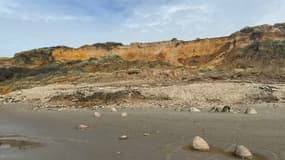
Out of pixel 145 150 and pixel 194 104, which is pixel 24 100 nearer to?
pixel 194 104

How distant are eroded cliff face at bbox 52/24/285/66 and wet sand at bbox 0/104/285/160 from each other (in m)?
24.3

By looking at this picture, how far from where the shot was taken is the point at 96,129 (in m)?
10.0

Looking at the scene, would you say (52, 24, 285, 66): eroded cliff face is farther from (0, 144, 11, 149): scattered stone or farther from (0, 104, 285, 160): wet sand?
(0, 144, 11, 149): scattered stone

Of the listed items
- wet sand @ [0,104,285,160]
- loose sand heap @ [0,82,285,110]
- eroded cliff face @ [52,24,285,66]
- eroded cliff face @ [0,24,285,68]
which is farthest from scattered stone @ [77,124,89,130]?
eroded cliff face @ [52,24,285,66]

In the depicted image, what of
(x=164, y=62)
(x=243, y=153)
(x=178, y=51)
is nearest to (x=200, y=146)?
(x=243, y=153)

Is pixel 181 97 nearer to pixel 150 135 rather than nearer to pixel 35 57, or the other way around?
pixel 150 135

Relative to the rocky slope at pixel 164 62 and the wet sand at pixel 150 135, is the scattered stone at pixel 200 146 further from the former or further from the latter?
the rocky slope at pixel 164 62

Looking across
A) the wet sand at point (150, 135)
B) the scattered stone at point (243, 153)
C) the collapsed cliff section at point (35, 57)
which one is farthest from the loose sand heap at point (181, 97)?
the collapsed cliff section at point (35, 57)

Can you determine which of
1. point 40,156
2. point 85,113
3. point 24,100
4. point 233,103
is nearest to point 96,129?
point 40,156

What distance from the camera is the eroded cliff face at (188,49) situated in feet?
120

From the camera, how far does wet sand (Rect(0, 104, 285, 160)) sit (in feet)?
21.9

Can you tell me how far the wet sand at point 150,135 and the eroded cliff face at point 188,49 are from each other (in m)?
24.3

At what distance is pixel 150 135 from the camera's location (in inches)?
336

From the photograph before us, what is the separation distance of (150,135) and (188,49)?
114 feet
